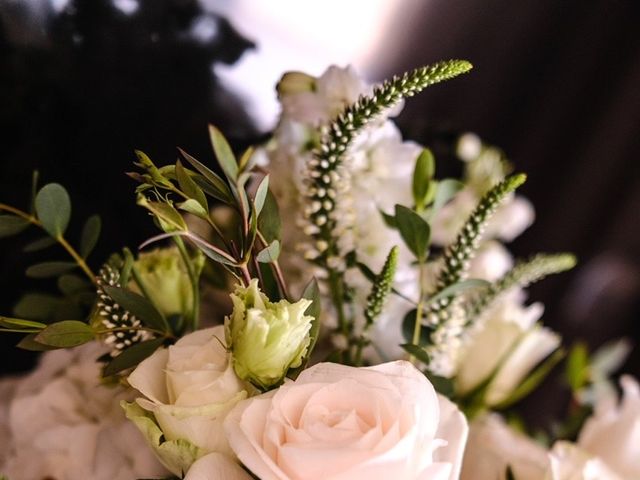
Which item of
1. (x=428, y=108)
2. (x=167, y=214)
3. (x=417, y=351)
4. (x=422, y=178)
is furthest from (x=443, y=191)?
(x=428, y=108)

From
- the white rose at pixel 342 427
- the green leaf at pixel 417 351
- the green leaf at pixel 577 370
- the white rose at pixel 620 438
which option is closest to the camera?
the white rose at pixel 342 427

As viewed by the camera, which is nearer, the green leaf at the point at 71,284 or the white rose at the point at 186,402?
the white rose at the point at 186,402

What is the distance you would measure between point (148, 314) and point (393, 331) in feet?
0.64

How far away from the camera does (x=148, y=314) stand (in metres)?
0.47

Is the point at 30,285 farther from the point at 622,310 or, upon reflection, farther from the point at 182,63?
the point at 622,310

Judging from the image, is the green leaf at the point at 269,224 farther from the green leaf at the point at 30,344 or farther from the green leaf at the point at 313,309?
the green leaf at the point at 30,344

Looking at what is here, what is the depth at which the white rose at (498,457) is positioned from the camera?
0.56m

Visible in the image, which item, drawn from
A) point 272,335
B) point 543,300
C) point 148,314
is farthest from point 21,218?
point 543,300

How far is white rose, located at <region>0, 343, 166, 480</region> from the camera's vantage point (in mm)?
502

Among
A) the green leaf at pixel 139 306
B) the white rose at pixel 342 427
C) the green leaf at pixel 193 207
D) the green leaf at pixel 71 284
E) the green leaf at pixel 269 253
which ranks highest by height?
the green leaf at pixel 193 207

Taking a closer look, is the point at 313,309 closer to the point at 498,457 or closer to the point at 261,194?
the point at 261,194

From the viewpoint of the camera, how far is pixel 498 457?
0.57m

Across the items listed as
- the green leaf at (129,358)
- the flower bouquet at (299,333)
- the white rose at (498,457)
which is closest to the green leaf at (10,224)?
the flower bouquet at (299,333)

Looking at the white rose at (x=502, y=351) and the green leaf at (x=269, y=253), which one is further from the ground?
the green leaf at (x=269, y=253)
